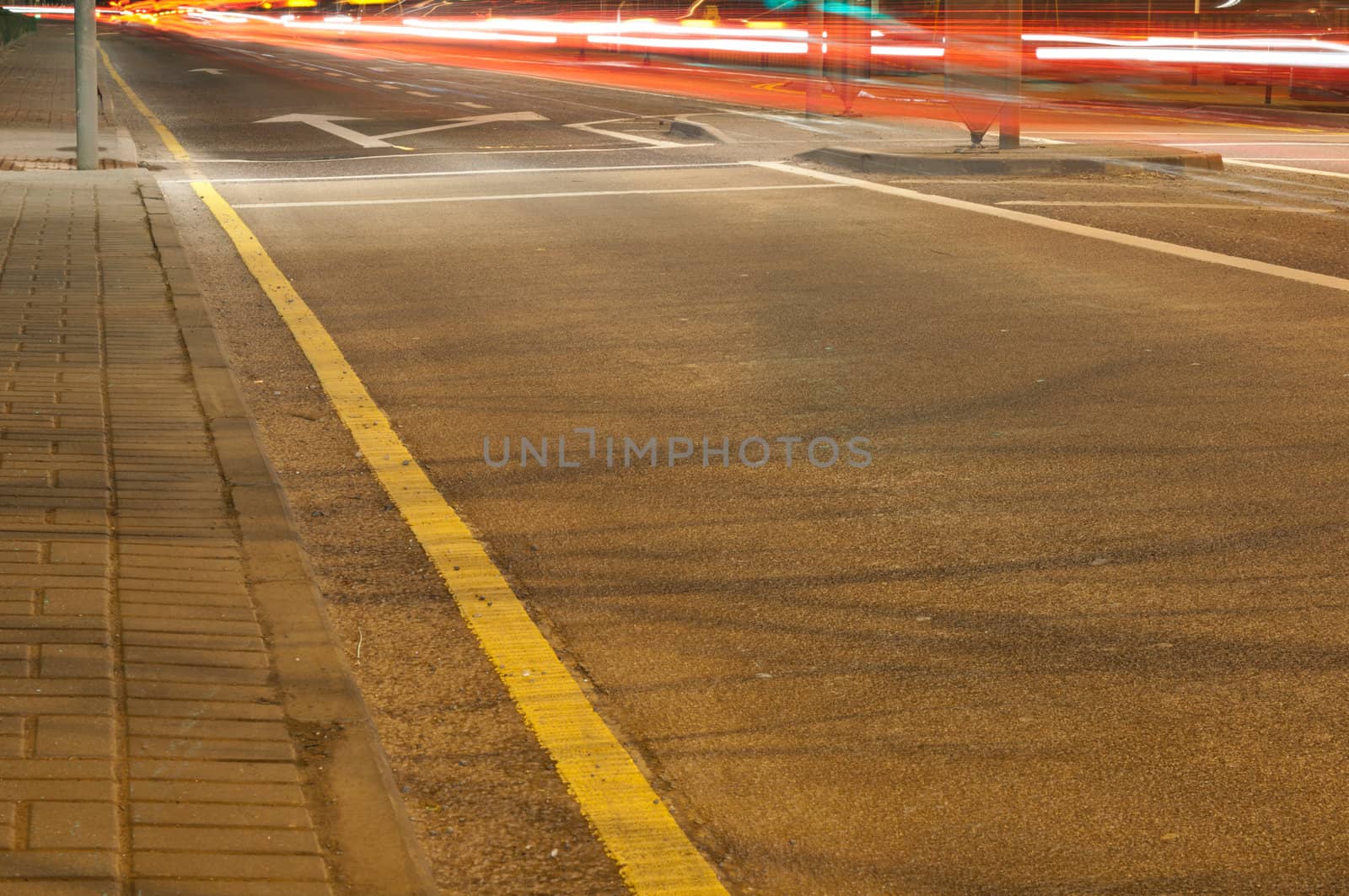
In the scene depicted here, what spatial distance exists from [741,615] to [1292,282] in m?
6.58

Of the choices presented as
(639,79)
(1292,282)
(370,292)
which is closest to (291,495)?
(370,292)

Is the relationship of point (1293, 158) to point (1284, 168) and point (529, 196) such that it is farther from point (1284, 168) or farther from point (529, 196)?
point (529, 196)

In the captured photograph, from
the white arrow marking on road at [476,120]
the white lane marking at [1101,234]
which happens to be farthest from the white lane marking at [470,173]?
the white arrow marking on road at [476,120]

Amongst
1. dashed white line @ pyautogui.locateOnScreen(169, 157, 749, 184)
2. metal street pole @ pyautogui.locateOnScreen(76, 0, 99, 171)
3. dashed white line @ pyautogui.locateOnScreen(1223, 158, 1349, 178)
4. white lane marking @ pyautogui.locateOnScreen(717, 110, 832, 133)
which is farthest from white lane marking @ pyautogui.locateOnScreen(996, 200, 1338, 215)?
metal street pole @ pyautogui.locateOnScreen(76, 0, 99, 171)

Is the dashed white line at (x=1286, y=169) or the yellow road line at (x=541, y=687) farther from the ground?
the dashed white line at (x=1286, y=169)

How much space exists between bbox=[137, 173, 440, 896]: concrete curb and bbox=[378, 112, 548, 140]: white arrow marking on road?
1491cm

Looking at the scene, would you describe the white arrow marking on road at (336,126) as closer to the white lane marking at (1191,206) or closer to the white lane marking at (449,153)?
the white lane marking at (449,153)

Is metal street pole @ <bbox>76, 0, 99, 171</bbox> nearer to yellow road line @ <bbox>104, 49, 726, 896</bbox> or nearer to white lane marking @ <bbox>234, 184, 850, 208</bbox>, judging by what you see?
white lane marking @ <bbox>234, 184, 850, 208</bbox>

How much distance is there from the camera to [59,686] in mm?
3844

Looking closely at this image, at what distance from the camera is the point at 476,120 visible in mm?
22750

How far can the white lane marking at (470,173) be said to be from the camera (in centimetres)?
1597

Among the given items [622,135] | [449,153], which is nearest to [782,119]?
[622,135]

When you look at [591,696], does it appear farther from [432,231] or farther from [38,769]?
[432,231]

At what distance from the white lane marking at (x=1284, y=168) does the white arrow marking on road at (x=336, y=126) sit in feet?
30.6
